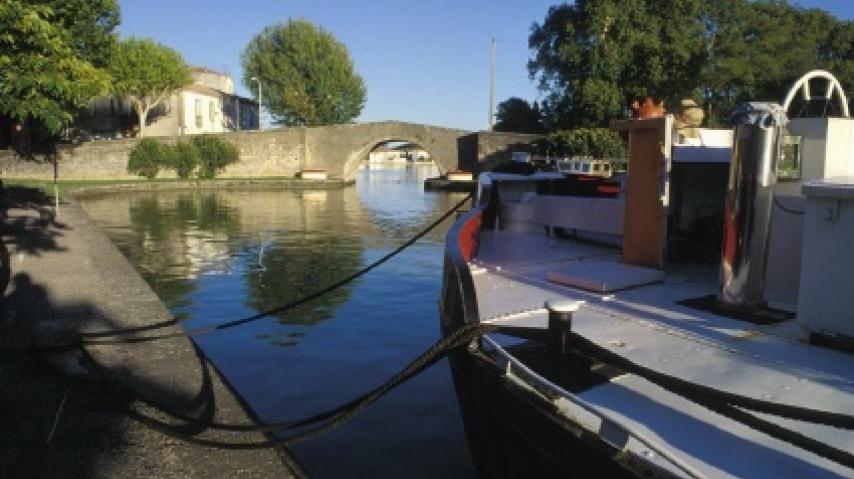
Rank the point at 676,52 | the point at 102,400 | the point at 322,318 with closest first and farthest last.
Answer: the point at 102,400, the point at 322,318, the point at 676,52

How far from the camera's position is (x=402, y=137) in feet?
174

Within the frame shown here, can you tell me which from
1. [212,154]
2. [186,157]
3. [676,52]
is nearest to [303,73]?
[212,154]

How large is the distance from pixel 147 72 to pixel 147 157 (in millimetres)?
7820

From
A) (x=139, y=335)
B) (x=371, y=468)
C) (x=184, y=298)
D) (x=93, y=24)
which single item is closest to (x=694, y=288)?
(x=371, y=468)

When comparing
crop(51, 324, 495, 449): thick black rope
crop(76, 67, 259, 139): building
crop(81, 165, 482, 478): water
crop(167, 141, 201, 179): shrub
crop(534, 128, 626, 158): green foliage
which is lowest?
crop(81, 165, 482, 478): water

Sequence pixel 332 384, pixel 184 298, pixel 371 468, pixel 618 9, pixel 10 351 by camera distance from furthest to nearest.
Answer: pixel 618 9, pixel 184 298, pixel 332 384, pixel 371 468, pixel 10 351

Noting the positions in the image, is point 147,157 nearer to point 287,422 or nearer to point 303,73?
point 303,73

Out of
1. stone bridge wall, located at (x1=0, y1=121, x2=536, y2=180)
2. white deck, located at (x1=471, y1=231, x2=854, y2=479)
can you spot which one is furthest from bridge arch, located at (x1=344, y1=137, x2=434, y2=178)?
white deck, located at (x1=471, y1=231, x2=854, y2=479)

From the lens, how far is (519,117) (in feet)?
185

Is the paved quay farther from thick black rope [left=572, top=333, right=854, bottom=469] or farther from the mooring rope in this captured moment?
thick black rope [left=572, top=333, right=854, bottom=469]

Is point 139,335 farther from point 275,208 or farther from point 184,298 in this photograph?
point 275,208

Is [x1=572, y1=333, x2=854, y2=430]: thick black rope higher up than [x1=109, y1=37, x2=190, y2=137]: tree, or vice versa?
[x1=109, y1=37, x2=190, y2=137]: tree

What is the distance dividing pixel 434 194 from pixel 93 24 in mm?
21371

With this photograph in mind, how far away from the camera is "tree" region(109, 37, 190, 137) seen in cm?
4744
